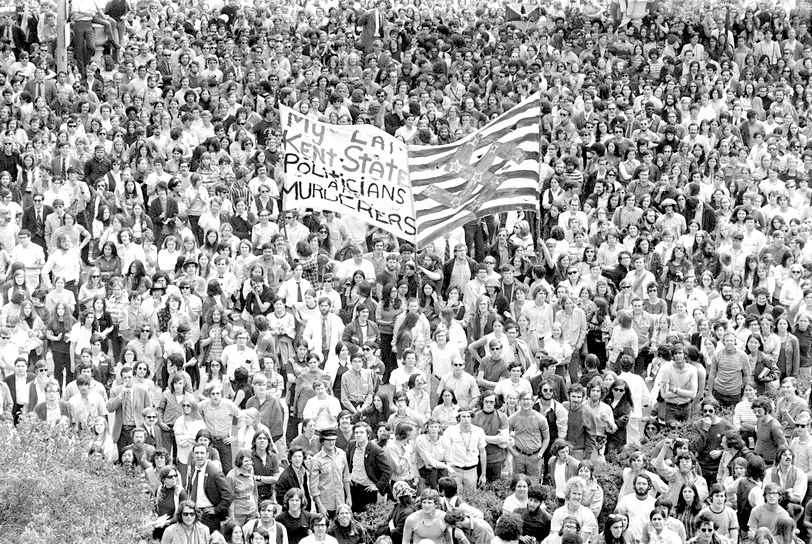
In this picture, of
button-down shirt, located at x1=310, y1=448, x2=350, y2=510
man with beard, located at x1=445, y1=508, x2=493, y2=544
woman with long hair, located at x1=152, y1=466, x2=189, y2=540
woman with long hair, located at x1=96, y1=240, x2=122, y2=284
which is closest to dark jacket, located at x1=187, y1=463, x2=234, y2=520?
woman with long hair, located at x1=152, y1=466, x2=189, y2=540

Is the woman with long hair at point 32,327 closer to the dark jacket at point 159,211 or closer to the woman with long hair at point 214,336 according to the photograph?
the woman with long hair at point 214,336

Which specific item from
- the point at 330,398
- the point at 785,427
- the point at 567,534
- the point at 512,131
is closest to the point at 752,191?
the point at 512,131

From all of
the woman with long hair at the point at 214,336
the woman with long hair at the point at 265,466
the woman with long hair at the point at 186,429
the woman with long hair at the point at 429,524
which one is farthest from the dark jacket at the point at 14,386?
the woman with long hair at the point at 429,524

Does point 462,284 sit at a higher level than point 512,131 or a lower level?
lower

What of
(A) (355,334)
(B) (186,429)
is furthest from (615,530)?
(A) (355,334)

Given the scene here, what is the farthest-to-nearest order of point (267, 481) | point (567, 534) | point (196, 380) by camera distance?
point (196, 380) < point (267, 481) < point (567, 534)

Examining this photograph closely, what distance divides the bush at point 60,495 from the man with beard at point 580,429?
5219 millimetres

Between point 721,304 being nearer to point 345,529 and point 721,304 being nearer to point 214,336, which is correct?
point 214,336

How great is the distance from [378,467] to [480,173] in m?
5.37

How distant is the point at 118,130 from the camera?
30938 millimetres

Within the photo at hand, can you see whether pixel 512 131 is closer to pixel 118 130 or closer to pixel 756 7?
pixel 118 130

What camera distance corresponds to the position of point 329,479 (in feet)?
71.2

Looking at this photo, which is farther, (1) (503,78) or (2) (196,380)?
(1) (503,78)

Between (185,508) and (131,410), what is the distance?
2.67 m
